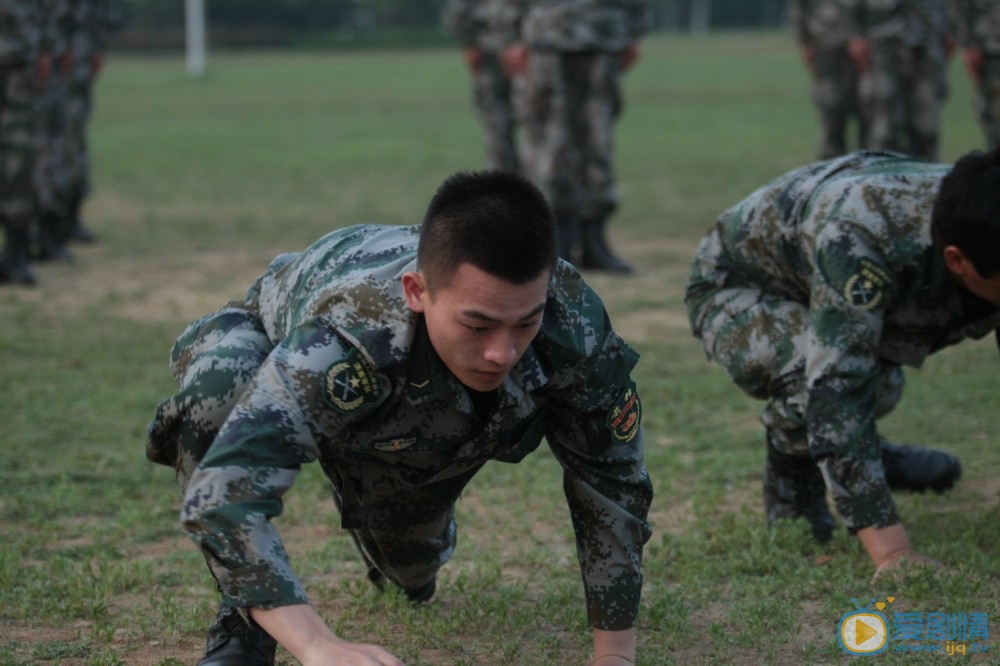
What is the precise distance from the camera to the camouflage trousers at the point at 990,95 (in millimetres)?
8609

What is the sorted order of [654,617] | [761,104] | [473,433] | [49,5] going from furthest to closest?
1. [761,104]
2. [49,5]
3. [654,617]
4. [473,433]

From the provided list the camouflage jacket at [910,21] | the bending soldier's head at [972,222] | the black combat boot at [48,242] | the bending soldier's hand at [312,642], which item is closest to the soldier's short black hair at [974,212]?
the bending soldier's head at [972,222]

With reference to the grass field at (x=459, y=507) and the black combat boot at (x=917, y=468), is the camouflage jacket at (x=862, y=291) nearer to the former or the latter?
the grass field at (x=459, y=507)

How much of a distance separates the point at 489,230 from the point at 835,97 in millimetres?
9849

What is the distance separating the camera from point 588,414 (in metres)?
2.80

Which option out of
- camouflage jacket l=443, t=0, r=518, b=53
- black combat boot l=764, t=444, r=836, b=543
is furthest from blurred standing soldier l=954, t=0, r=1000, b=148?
black combat boot l=764, t=444, r=836, b=543

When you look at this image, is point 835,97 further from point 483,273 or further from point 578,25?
point 483,273

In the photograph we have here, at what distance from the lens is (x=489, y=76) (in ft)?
36.2

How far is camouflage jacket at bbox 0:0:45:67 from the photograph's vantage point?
7.65 meters

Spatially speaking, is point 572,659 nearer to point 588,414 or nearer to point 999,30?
point 588,414

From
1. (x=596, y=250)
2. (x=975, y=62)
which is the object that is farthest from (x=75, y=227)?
(x=975, y=62)

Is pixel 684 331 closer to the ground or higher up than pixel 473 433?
closer to the ground

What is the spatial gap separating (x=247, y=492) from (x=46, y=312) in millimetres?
5249

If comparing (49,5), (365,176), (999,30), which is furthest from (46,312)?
(365,176)
